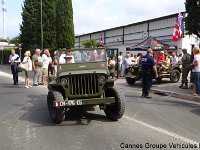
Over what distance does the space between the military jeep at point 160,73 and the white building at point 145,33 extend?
8460 mm

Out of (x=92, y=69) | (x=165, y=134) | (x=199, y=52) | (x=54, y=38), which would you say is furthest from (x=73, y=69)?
(x=54, y=38)

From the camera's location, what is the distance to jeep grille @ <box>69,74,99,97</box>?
9062 mm

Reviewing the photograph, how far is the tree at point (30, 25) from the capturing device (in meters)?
53.7

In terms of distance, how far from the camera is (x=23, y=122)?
365 inches

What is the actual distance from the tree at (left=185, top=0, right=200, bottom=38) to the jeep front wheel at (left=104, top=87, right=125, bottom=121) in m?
9.32

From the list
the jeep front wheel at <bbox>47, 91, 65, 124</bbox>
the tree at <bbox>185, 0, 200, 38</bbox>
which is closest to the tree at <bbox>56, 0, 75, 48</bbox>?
the tree at <bbox>185, 0, 200, 38</bbox>

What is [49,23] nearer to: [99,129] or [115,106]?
[115,106]

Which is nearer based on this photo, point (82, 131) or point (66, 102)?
point (82, 131)

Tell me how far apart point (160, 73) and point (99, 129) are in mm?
11942

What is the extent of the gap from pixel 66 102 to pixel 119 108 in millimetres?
1254

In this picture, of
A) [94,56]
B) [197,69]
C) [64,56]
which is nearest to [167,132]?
[94,56]

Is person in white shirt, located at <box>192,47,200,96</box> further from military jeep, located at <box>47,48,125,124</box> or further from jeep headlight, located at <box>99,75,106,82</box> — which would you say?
jeep headlight, located at <box>99,75,106,82</box>

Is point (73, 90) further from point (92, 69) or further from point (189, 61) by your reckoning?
point (189, 61)

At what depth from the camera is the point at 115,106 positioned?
9289 mm
